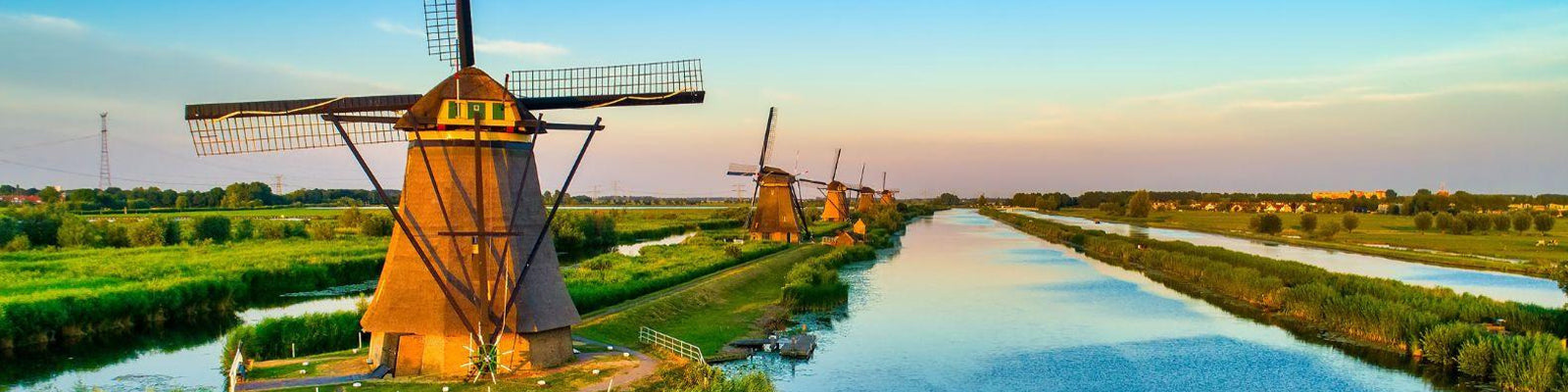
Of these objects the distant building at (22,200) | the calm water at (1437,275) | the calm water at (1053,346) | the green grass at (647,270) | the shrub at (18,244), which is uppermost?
the distant building at (22,200)

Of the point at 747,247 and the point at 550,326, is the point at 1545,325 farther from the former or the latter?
the point at 747,247

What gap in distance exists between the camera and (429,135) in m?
15.4

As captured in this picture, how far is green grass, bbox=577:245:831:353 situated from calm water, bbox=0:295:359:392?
294 inches

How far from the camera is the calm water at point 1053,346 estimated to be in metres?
18.6

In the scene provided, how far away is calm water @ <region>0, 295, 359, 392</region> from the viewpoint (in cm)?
1652

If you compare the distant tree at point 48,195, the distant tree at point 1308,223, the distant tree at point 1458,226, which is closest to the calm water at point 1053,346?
the distant tree at point 1308,223

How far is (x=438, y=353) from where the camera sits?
15.1 metres

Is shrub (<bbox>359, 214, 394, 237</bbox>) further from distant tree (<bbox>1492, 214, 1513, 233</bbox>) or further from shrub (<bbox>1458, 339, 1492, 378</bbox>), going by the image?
distant tree (<bbox>1492, 214, 1513, 233</bbox>)

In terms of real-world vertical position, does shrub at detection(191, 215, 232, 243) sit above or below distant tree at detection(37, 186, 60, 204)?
below

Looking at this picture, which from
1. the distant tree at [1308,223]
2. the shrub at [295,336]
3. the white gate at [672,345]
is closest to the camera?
the white gate at [672,345]

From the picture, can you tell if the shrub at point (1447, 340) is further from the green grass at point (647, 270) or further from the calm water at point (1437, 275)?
the green grass at point (647, 270)

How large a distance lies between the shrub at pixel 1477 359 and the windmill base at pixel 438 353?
18.8m

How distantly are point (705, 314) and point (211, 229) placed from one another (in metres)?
36.0

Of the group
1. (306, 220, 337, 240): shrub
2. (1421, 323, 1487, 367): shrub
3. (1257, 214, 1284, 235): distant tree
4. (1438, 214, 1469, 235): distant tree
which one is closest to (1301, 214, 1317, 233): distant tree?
(1257, 214, 1284, 235): distant tree
